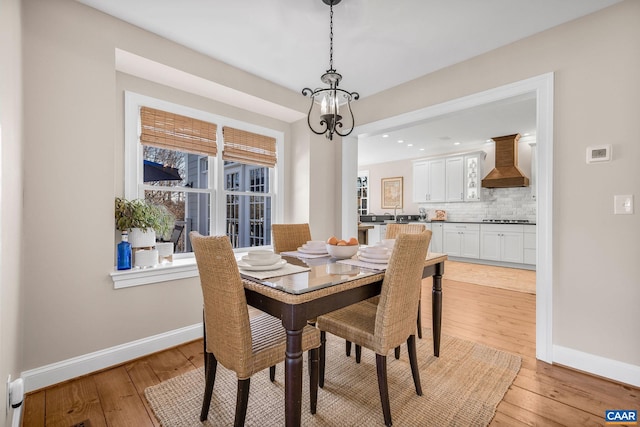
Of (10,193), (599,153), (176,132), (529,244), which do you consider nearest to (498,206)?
(529,244)

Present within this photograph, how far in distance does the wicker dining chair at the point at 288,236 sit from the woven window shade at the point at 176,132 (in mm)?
1132

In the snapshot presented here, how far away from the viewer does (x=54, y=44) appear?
1.90m

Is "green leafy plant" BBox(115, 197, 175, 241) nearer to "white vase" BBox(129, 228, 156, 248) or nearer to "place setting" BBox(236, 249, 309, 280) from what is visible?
"white vase" BBox(129, 228, 156, 248)

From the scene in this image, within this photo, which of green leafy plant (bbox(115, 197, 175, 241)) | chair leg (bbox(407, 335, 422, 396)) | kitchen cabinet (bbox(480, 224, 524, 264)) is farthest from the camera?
kitchen cabinet (bbox(480, 224, 524, 264))

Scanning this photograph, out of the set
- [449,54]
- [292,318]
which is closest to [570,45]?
[449,54]

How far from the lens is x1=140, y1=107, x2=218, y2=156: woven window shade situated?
2590 mm

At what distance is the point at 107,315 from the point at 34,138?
4.10 feet

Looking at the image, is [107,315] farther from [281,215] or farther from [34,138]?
[281,215]

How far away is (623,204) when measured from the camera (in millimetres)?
1948

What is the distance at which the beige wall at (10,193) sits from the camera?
120 cm

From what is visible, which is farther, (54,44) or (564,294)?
(564,294)

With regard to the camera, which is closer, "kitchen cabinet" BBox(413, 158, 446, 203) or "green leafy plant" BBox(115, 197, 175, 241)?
"green leafy plant" BBox(115, 197, 175, 241)

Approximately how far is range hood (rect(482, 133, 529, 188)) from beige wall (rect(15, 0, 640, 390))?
389 cm

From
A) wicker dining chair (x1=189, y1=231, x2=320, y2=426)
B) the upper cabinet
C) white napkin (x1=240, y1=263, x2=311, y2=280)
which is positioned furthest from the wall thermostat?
the upper cabinet
